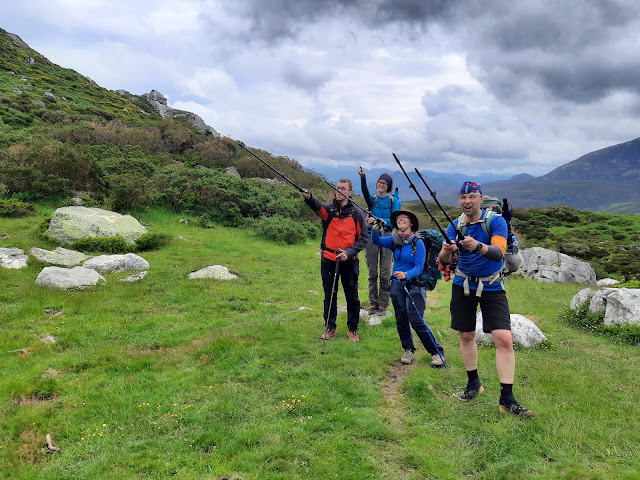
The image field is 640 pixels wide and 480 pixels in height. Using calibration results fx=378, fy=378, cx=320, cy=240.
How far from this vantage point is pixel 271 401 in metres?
6.12

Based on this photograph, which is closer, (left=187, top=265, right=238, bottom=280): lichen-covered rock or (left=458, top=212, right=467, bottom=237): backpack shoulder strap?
(left=458, top=212, right=467, bottom=237): backpack shoulder strap

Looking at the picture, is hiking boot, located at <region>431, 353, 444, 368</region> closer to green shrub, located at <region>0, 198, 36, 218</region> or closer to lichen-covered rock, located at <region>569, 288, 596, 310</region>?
lichen-covered rock, located at <region>569, 288, 596, 310</region>

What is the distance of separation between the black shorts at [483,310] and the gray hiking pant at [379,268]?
449 cm

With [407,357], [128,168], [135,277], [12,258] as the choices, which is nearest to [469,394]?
[407,357]

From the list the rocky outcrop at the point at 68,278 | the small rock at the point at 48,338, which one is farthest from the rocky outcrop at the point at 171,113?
the small rock at the point at 48,338

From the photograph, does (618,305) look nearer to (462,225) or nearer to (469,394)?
(469,394)

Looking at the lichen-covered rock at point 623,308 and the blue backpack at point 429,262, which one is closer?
the blue backpack at point 429,262

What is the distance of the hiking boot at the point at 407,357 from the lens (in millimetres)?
7898

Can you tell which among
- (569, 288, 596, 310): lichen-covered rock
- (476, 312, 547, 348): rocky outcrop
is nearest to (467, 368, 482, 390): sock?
(476, 312, 547, 348): rocky outcrop

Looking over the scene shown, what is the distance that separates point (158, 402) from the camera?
237 inches

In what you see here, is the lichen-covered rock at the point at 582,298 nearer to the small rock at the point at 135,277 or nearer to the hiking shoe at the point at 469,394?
the hiking shoe at the point at 469,394

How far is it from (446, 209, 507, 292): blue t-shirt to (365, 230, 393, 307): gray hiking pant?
459 cm

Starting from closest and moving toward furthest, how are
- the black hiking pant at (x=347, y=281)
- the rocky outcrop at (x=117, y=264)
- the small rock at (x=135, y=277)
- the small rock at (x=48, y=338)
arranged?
1. the small rock at (x=48, y=338)
2. the black hiking pant at (x=347, y=281)
3. the small rock at (x=135, y=277)
4. the rocky outcrop at (x=117, y=264)

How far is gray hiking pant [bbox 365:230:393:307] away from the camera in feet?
34.6
